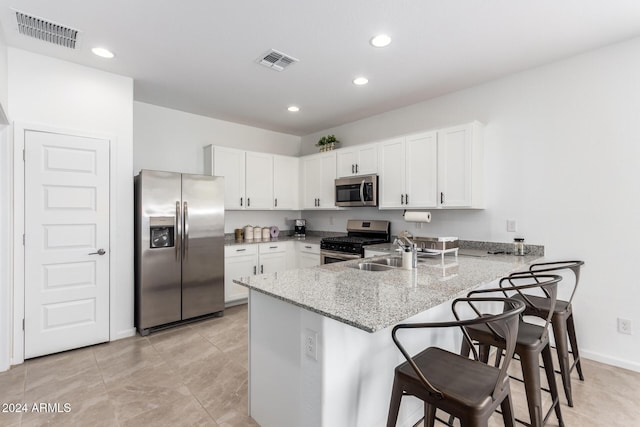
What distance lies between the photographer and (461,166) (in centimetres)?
333

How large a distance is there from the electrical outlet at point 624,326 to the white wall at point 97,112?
464 centimetres

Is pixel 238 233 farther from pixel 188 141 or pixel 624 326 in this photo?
pixel 624 326

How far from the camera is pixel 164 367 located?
2643mm

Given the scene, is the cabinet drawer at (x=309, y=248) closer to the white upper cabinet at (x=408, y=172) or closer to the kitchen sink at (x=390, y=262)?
the white upper cabinet at (x=408, y=172)

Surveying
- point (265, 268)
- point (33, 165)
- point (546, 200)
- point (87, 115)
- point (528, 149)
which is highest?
point (87, 115)

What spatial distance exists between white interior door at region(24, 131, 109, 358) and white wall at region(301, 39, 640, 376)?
13.2 ft

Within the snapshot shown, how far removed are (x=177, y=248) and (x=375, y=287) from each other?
8.66ft

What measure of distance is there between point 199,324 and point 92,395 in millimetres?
1459

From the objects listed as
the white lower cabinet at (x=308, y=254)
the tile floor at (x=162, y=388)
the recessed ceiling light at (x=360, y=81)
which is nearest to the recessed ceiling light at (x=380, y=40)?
the recessed ceiling light at (x=360, y=81)

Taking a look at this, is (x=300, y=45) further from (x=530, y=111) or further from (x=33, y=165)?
(x=33, y=165)

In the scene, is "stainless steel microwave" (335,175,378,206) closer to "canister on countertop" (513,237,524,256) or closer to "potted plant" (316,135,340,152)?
"potted plant" (316,135,340,152)

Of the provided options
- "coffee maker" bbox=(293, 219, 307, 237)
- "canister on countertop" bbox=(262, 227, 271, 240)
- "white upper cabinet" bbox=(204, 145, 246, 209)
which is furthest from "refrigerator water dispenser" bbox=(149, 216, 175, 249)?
Answer: "coffee maker" bbox=(293, 219, 307, 237)

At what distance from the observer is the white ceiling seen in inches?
85.0

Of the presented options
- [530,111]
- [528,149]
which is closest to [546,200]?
[528,149]
